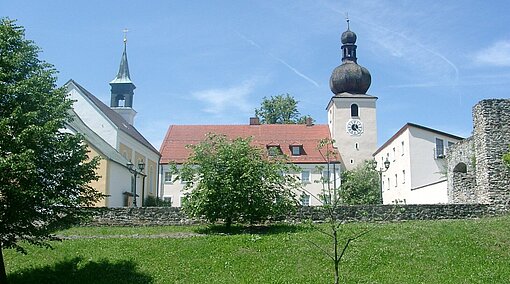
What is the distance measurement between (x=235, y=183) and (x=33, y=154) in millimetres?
9483

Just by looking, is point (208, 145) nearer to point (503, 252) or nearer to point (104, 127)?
point (503, 252)

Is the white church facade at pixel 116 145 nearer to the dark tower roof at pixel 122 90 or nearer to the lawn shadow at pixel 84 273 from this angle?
the dark tower roof at pixel 122 90

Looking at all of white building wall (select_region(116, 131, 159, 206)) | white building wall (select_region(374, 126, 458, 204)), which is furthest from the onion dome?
white building wall (select_region(116, 131, 159, 206))

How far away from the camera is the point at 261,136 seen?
59.4 meters

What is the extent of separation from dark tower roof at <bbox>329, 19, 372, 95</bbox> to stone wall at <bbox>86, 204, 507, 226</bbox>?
3864cm

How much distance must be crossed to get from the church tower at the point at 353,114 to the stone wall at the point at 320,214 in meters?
35.5

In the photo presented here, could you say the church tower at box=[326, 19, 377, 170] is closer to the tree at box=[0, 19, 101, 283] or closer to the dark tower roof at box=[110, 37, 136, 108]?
the dark tower roof at box=[110, 37, 136, 108]

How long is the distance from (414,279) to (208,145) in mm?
11467

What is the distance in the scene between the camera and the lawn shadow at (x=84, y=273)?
1698cm

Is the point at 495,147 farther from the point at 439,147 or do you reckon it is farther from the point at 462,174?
the point at 439,147

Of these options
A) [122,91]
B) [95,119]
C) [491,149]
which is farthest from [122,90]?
[491,149]

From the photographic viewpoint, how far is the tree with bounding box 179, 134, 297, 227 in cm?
2355

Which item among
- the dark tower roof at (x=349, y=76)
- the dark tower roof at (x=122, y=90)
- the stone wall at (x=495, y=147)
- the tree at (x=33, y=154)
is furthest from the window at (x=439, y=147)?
the tree at (x=33, y=154)

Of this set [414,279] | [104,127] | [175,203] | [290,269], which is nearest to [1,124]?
[290,269]
